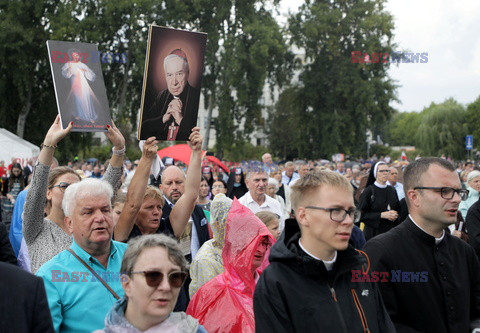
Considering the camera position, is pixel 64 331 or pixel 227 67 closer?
pixel 64 331

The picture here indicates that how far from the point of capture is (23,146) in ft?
82.0

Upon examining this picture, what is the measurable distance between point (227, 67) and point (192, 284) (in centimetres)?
3323

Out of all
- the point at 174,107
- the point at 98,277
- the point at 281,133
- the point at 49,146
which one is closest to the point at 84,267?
the point at 98,277

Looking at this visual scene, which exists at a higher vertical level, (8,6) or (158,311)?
(8,6)

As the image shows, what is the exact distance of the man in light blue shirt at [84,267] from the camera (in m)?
3.34

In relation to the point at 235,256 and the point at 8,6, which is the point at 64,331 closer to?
the point at 235,256

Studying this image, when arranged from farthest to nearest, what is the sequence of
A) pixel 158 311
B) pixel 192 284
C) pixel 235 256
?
pixel 192 284, pixel 235 256, pixel 158 311

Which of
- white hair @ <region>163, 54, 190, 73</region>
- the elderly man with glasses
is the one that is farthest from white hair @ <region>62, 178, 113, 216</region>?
the elderly man with glasses

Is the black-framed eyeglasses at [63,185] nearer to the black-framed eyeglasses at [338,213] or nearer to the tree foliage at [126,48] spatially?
the black-framed eyeglasses at [338,213]

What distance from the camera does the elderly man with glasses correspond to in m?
3.61

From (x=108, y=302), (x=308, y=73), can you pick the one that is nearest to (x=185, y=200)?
(x=108, y=302)

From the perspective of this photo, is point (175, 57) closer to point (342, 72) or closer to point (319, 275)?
point (319, 275)

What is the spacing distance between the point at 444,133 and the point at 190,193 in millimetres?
57967

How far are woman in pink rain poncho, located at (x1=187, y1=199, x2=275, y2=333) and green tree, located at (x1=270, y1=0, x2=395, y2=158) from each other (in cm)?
3927
